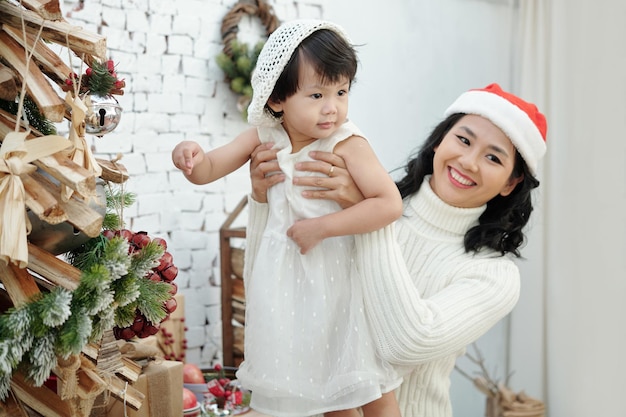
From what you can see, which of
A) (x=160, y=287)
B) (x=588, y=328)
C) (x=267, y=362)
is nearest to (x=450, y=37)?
(x=588, y=328)

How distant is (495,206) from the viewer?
188 cm

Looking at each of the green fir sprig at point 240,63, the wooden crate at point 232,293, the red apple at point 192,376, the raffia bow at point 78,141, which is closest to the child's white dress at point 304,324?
the raffia bow at point 78,141

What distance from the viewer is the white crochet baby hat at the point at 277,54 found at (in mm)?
1342

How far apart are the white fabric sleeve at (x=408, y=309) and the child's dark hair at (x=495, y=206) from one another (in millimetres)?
166

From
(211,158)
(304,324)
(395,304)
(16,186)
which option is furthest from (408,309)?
(16,186)

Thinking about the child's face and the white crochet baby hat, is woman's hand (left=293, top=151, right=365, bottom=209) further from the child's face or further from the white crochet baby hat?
the white crochet baby hat

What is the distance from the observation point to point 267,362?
1412 millimetres

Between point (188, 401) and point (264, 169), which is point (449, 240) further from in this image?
point (188, 401)

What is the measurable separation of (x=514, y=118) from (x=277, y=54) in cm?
68

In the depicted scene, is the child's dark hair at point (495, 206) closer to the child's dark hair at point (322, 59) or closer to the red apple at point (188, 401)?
the child's dark hair at point (322, 59)

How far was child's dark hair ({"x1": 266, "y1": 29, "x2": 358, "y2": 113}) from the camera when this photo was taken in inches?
53.1

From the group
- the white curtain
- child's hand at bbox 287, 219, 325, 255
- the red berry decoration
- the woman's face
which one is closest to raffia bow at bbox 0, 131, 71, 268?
the red berry decoration

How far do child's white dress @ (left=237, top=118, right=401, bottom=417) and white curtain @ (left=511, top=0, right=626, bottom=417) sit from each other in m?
1.35

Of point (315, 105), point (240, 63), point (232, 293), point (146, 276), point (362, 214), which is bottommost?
point (232, 293)
